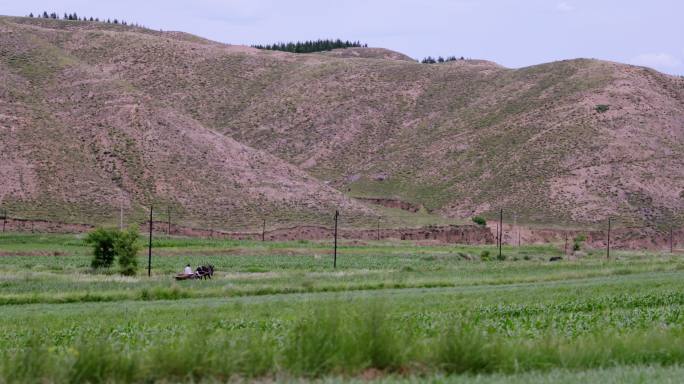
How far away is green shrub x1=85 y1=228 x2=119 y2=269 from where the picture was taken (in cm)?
4944

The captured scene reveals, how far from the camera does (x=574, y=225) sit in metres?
95.0

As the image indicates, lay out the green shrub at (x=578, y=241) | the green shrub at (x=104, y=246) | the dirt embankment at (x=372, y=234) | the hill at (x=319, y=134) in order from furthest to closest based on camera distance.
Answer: the hill at (x=319, y=134) < the dirt embankment at (x=372, y=234) < the green shrub at (x=578, y=241) < the green shrub at (x=104, y=246)

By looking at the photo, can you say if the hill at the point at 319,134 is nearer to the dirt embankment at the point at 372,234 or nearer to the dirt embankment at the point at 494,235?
the dirt embankment at the point at 494,235

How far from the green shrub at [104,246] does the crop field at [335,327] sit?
1063 millimetres

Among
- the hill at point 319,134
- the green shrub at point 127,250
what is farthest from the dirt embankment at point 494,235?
the green shrub at point 127,250

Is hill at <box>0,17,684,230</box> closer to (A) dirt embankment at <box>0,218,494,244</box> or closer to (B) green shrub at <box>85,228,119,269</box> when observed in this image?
(A) dirt embankment at <box>0,218,494,244</box>

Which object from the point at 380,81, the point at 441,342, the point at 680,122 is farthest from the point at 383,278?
the point at 380,81

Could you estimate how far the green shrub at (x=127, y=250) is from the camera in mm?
46428

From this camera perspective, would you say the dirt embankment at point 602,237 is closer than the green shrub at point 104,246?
No

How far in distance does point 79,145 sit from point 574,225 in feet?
172

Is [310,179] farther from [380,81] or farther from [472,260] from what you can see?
[380,81]

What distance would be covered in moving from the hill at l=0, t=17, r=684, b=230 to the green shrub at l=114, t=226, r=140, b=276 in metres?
30.7

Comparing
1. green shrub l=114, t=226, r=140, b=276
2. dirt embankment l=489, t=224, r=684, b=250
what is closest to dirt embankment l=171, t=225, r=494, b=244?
dirt embankment l=489, t=224, r=684, b=250

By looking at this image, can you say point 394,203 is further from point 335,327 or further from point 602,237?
point 335,327
